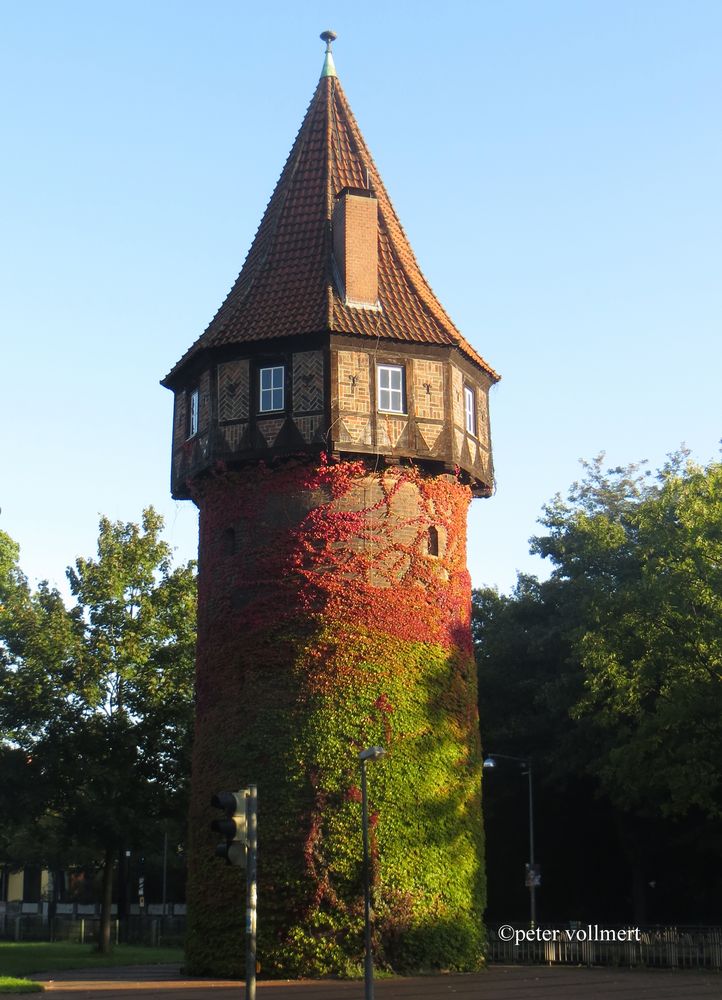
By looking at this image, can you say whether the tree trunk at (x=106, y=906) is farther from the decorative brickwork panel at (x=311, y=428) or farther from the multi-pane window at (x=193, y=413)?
the decorative brickwork panel at (x=311, y=428)

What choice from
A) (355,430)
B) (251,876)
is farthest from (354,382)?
(251,876)

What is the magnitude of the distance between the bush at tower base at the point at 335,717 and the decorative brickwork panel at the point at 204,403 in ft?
4.71

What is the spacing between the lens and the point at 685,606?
33.9 metres

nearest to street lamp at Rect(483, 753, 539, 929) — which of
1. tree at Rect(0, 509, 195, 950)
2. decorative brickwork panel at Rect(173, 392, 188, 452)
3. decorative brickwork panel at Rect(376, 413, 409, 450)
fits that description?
tree at Rect(0, 509, 195, 950)

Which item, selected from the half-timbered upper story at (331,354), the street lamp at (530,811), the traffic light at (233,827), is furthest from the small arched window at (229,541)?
the street lamp at (530,811)

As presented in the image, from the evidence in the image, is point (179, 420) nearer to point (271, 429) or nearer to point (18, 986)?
point (271, 429)

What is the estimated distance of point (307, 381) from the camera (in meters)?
28.4

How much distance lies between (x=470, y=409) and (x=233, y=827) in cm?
1891

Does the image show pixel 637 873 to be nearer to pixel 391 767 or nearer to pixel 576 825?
pixel 576 825

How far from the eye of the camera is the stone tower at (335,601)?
84.7ft

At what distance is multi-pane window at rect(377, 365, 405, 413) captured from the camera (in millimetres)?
28656

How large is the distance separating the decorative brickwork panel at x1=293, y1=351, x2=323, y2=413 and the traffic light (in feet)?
50.7

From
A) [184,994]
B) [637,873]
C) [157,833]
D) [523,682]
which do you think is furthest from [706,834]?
[184,994]

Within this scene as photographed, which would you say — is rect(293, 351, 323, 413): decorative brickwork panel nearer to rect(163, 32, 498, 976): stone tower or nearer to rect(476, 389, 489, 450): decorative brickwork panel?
rect(163, 32, 498, 976): stone tower
